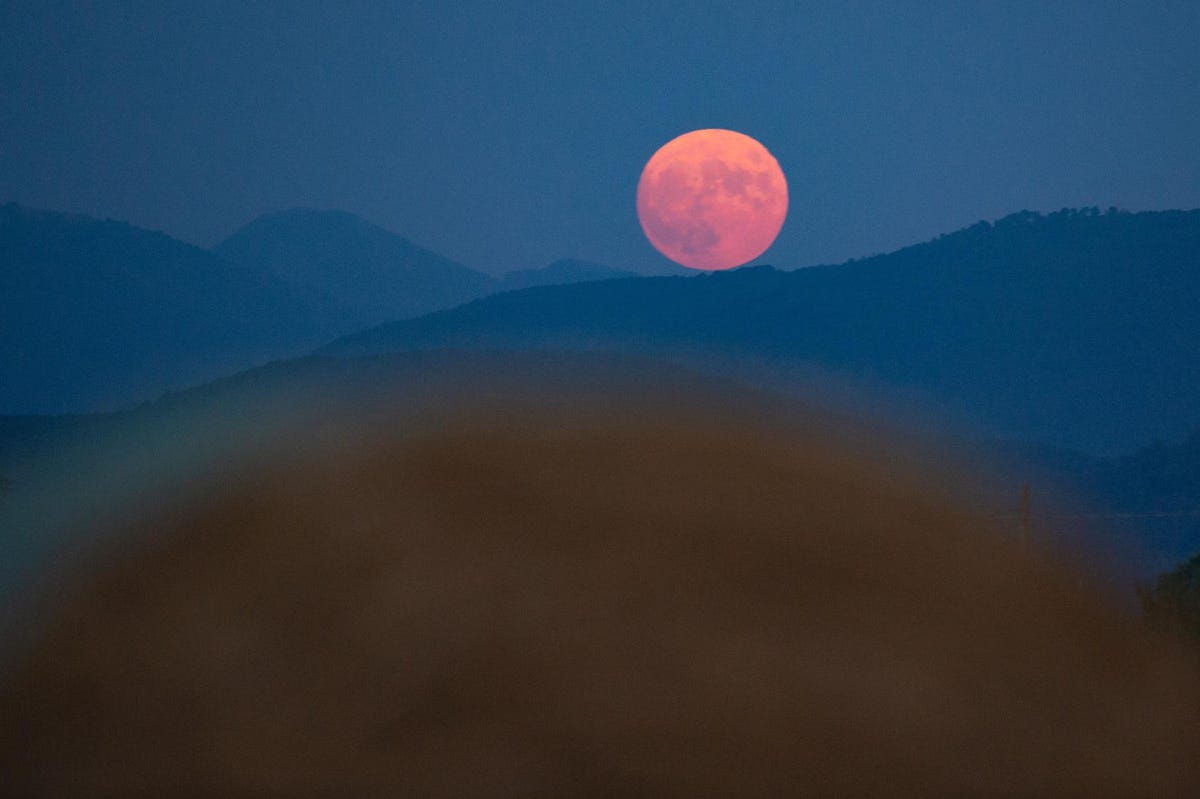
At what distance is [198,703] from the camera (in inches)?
429

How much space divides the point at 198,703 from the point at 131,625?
76.1 inches

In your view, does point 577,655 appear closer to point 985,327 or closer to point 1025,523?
point 1025,523

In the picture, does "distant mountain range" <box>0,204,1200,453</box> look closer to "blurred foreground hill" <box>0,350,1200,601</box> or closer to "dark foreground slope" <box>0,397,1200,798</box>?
"blurred foreground hill" <box>0,350,1200,601</box>

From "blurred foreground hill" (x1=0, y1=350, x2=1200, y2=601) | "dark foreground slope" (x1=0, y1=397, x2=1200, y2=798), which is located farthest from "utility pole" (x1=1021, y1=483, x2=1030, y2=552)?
"blurred foreground hill" (x1=0, y1=350, x2=1200, y2=601)

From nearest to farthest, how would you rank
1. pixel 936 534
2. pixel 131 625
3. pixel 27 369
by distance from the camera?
pixel 131 625, pixel 936 534, pixel 27 369

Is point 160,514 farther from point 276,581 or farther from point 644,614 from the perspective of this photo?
point 644,614

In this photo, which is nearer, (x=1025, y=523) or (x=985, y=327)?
(x=1025, y=523)

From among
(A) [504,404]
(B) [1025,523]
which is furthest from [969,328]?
(B) [1025,523]

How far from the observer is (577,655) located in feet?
38.8

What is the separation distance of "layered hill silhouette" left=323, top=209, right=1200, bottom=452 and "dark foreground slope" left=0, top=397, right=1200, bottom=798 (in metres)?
74.9

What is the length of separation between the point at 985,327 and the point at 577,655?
9962 centimetres

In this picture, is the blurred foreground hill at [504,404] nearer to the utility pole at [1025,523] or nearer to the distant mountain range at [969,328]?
the distant mountain range at [969,328]

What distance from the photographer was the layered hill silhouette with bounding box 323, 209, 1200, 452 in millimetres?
88938

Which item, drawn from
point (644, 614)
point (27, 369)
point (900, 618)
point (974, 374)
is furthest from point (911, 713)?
point (27, 369)
